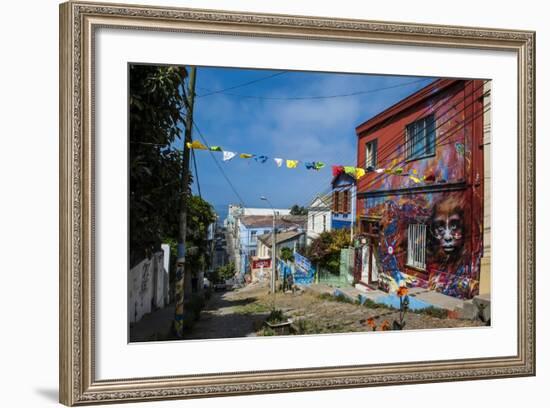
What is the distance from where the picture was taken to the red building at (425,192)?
10.4 ft

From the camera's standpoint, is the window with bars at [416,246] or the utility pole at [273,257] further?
the window with bars at [416,246]

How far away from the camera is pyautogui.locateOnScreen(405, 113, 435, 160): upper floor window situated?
3.27 meters

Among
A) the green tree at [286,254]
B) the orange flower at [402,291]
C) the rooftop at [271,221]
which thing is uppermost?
the rooftop at [271,221]

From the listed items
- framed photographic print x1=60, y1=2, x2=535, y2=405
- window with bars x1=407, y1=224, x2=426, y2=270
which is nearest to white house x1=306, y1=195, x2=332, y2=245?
framed photographic print x1=60, y1=2, x2=535, y2=405

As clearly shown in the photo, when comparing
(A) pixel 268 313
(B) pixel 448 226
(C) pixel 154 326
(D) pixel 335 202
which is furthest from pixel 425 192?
(C) pixel 154 326

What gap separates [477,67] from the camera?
3.07 metres

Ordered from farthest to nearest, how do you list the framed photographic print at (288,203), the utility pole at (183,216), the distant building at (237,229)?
the distant building at (237,229) < the utility pole at (183,216) < the framed photographic print at (288,203)

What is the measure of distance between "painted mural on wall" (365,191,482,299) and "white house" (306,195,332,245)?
276 millimetres

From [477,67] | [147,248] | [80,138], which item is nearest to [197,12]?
[80,138]

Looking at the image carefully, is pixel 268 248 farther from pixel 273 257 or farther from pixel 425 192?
pixel 425 192

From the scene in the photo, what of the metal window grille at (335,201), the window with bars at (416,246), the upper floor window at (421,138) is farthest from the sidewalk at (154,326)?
the upper floor window at (421,138)

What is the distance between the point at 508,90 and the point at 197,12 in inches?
70.3

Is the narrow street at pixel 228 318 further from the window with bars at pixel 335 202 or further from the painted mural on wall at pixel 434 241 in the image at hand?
the painted mural on wall at pixel 434 241

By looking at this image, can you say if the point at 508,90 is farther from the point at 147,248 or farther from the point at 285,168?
the point at 147,248
